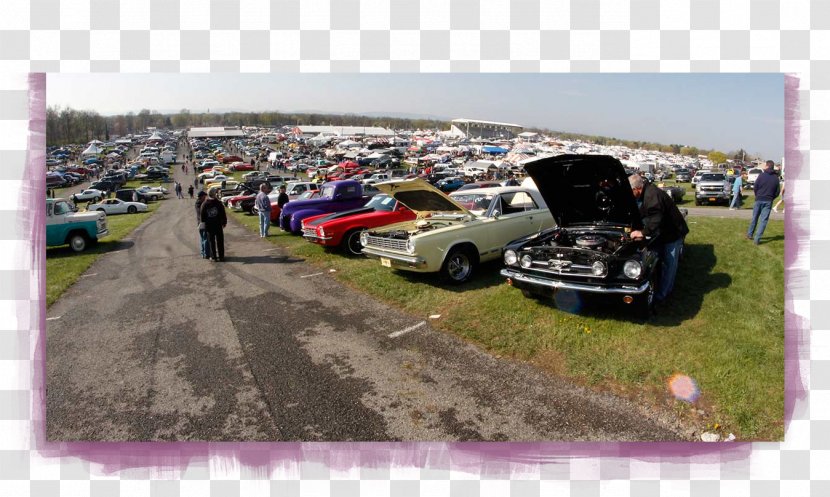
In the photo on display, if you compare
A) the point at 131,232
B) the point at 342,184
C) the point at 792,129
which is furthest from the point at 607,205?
the point at 131,232

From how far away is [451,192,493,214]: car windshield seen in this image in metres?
8.80

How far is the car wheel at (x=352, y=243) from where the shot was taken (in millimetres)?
10328

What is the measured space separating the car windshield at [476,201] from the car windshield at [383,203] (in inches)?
83.4

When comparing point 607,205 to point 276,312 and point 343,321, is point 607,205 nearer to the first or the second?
point 343,321

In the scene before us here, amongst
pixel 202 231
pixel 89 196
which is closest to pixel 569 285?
pixel 202 231

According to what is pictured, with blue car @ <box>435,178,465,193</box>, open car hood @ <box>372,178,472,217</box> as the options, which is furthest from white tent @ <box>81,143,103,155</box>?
open car hood @ <box>372,178,472,217</box>

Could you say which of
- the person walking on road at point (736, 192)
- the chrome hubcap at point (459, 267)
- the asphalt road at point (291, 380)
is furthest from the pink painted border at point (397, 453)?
the person walking on road at point (736, 192)

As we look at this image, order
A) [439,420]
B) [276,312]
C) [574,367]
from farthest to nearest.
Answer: [276,312]
[574,367]
[439,420]

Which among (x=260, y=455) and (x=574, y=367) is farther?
(x=574, y=367)

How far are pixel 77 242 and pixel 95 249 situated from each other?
503mm

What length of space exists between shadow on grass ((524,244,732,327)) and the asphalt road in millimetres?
1360

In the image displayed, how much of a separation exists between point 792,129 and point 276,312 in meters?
6.76

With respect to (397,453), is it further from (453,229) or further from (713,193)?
(713,193)

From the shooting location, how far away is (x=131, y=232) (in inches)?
664
